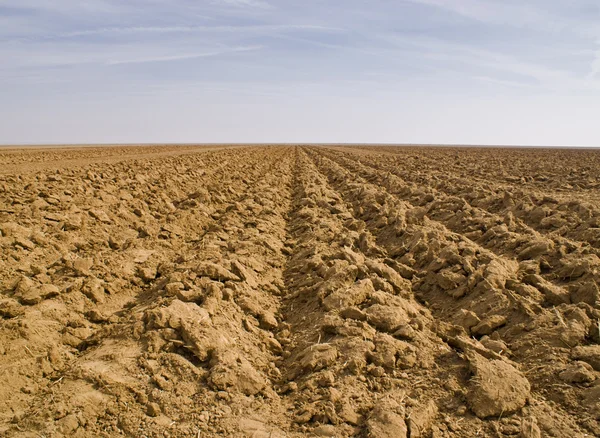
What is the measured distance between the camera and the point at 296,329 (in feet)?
12.7

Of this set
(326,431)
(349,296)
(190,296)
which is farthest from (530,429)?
(190,296)

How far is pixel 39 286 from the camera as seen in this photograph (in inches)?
155

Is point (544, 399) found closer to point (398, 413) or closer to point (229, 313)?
point (398, 413)

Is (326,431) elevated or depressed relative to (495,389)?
depressed

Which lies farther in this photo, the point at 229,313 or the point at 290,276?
the point at 290,276

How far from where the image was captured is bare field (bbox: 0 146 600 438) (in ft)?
8.52

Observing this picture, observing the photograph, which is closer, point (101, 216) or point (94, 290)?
point (94, 290)

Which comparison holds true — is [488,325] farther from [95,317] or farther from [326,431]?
[95,317]

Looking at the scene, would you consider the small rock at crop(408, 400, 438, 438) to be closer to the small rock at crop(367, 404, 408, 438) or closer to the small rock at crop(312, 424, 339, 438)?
the small rock at crop(367, 404, 408, 438)

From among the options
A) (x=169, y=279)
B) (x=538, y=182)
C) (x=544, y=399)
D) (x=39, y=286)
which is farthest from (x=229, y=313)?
(x=538, y=182)

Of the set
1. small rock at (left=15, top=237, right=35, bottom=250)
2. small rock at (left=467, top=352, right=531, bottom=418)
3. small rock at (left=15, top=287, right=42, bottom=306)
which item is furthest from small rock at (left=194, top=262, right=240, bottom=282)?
small rock at (left=467, top=352, right=531, bottom=418)

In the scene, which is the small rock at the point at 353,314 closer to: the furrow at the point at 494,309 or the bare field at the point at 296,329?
the bare field at the point at 296,329

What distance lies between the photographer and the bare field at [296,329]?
260cm

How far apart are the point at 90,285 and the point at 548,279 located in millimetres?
4695
